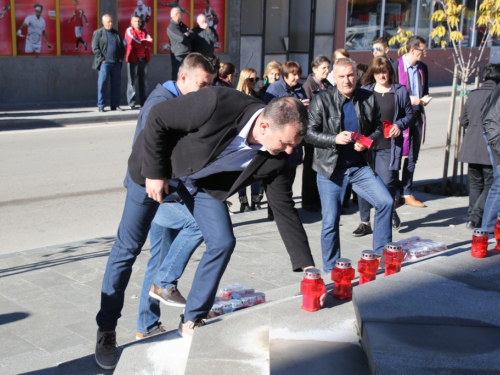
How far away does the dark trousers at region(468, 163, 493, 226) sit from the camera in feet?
27.5

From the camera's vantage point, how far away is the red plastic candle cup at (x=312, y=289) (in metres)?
4.52

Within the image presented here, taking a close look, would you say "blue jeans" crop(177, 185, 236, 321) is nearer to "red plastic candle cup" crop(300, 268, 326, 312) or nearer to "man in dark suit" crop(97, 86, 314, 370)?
"man in dark suit" crop(97, 86, 314, 370)

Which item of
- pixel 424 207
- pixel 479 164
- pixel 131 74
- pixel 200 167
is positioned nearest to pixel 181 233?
pixel 200 167

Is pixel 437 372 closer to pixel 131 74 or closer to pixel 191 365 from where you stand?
pixel 191 365

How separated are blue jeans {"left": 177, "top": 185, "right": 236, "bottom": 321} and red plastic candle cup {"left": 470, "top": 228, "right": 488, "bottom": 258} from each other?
2443mm

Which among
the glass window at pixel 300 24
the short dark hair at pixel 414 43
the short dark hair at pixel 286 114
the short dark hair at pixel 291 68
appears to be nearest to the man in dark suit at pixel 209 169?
the short dark hair at pixel 286 114

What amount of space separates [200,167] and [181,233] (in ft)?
2.90

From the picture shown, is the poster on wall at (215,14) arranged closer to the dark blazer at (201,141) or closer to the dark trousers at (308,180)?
the dark trousers at (308,180)

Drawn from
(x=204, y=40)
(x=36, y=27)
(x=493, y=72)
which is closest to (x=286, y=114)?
(x=493, y=72)

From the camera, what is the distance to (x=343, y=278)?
4.99m

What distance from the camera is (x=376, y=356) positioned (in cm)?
383

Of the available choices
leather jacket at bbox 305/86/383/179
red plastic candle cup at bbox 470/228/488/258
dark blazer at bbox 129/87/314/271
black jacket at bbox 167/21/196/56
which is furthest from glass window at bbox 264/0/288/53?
dark blazer at bbox 129/87/314/271

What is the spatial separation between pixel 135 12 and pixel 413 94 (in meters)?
11.3

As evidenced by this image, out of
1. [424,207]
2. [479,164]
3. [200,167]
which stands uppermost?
[200,167]
